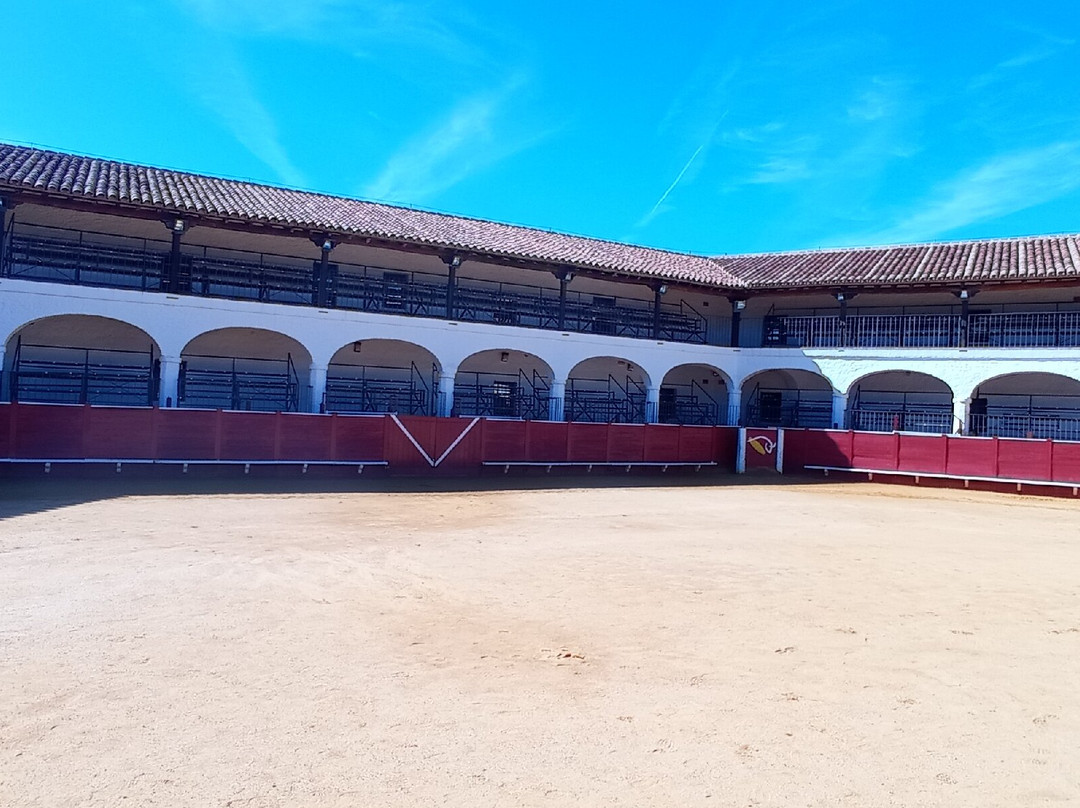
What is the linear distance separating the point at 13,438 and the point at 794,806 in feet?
52.5

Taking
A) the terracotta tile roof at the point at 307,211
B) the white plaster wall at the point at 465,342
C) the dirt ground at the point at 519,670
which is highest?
the terracotta tile roof at the point at 307,211

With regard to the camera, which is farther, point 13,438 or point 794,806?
point 13,438

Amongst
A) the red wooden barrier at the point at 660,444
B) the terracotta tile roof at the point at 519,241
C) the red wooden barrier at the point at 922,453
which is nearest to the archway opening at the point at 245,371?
the terracotta tile roof at the point at 519,241

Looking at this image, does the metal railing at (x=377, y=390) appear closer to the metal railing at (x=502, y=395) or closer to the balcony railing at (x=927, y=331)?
the metal railing at (x=502, y=395)

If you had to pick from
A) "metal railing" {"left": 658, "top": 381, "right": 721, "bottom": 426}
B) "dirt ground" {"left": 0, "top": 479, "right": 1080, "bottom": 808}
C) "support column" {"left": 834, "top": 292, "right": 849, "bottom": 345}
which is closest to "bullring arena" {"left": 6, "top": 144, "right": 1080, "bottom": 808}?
"dirt ground" {"left": 0, "top": 479, "right": 1080, "bottom": 808}

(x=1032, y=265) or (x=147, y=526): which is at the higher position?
(x=1032, y=265)

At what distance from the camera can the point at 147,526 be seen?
10.4 m

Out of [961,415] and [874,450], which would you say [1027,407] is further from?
[874,450]

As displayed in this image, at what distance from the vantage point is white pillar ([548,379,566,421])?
22.0m

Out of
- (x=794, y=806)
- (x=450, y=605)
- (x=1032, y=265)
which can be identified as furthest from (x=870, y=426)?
(x=794, y=806)

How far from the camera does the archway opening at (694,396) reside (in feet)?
87.1

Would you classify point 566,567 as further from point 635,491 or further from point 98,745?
point 635,491

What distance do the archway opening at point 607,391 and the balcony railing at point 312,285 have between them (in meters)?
1.21

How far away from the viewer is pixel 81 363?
17.9 metres
